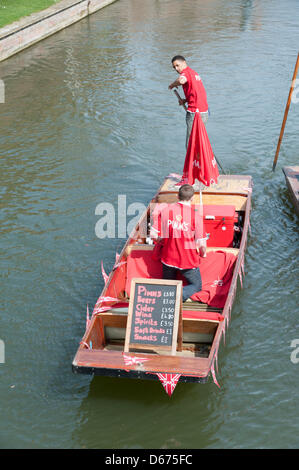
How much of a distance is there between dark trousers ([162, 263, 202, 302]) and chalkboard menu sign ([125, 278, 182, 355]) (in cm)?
93

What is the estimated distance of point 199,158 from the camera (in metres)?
11.1

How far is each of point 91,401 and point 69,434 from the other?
610 millimetres

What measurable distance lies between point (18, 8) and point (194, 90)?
19094mm

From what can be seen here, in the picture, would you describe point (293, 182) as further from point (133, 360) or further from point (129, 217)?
point (133, 360)

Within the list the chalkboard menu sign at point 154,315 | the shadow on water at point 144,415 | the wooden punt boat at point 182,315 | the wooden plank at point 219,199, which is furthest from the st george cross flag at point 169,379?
the wooden plank at point 219,199

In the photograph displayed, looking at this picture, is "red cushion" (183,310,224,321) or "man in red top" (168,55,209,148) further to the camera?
"man in red top" (168,55,209,148)

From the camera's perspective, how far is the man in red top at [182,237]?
26.6 ft

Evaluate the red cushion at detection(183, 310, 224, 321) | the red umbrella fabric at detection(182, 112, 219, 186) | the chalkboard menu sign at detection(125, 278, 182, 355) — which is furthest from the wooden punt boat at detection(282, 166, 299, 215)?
the chalkboard menu sign at detection(125, 278, 182, 355)

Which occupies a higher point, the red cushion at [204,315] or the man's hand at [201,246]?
the man's hand at [201,246]

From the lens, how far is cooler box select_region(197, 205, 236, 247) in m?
10.1

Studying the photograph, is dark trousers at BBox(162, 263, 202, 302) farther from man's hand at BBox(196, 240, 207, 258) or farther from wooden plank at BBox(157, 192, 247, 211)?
wooden plank at BBox(157, 192, 247, 211)

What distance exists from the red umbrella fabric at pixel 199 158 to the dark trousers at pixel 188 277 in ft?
10.0

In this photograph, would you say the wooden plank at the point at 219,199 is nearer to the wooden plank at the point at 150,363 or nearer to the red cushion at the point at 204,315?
the red cushion at the point at 204,315

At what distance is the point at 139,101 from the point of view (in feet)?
62.3
